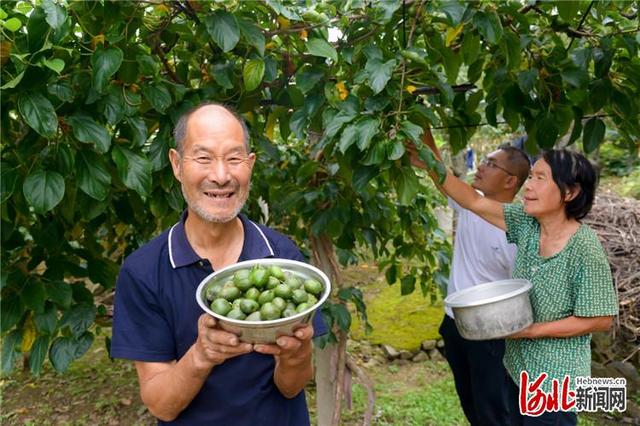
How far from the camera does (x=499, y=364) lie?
2602 mm

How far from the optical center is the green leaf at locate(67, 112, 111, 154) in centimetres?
136

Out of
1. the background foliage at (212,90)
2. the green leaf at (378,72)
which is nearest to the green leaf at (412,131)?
the background foliage at (212,90)

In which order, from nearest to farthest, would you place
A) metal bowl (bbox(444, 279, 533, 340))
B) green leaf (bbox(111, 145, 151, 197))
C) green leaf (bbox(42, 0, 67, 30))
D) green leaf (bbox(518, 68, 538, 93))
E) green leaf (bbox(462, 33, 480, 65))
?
green leaf (bbox(42, 0, 67, 30))
green leaf (bbox(111, 145, 151, 197))
green leaf (bbox(462, 33, 480, 65))
green leaf (bbox(518, 68, 538, 93))
metal bowl (bbox(444, 279, 533, 340))

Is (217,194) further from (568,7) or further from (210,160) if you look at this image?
(568,7)

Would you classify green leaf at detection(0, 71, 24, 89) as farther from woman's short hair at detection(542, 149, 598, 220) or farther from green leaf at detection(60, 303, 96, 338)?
woman's short hair at detection(542, 149, 598, 220)

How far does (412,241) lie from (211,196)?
1.88m

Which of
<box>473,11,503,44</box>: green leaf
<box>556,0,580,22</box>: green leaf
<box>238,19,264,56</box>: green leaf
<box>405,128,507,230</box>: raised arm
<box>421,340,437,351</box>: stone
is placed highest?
<box>556,0,580,22</box>: green leaf

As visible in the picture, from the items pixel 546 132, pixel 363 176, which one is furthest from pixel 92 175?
pixel 546 132

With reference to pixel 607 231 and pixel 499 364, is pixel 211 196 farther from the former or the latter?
pixel 607 231

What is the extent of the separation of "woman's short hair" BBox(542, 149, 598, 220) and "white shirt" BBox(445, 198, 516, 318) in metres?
0.56

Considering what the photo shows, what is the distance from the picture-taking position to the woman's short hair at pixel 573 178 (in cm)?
202

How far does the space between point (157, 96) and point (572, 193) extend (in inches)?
56.7

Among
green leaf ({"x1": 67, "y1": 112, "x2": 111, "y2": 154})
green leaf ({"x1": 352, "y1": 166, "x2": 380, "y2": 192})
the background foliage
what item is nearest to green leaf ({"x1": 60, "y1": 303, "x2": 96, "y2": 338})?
the background foliage

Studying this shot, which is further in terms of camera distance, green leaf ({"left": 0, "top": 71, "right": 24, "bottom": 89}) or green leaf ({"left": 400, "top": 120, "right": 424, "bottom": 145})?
green leaf ({"left": 400, "top": 120, "right": 424, "bottom": 145})
